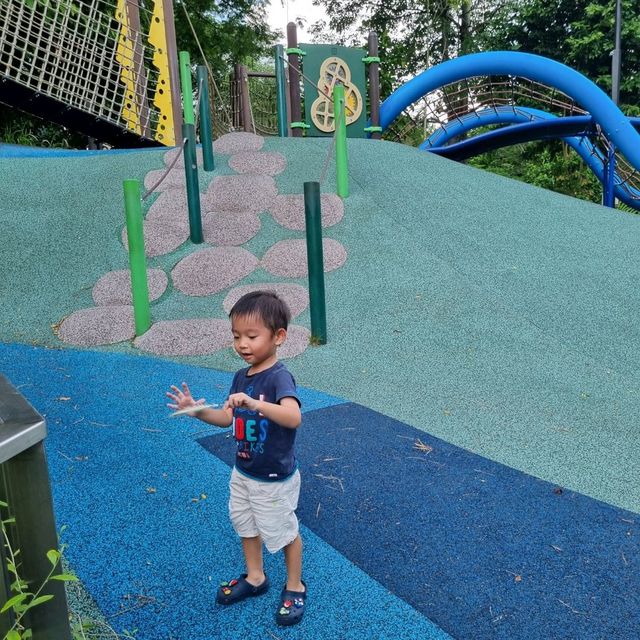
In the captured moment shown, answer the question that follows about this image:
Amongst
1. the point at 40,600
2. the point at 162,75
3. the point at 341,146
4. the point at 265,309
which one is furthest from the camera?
the point at 162,75

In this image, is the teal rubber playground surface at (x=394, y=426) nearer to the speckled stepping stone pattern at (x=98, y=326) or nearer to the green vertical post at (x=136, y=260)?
the speckled stepping stone pattern at (x=98, y=326)

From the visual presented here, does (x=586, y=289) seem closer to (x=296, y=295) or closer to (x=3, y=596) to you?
(x=296, y=295)

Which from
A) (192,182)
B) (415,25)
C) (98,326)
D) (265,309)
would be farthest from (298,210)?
(415,25)

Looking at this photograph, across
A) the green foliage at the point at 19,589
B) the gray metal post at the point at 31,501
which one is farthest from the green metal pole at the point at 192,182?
the green foliage at the point at 19,589

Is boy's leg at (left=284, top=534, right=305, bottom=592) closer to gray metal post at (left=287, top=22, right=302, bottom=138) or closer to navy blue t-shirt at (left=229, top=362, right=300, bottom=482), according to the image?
navy blue t-shirt at (left=229, top=362, right=300, bottom=482)

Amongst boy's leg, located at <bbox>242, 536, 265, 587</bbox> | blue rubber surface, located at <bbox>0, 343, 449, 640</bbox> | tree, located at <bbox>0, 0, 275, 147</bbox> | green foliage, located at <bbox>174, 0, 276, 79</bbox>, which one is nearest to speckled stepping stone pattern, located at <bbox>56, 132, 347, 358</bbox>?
blue rubber surface, located at <bbox>0, 343, 449, 640</bbox>

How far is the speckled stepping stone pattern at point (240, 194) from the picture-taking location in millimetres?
6238

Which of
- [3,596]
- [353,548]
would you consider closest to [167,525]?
[353,548]

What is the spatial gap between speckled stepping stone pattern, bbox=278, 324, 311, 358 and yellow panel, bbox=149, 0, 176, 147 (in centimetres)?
595

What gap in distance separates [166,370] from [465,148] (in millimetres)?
11465

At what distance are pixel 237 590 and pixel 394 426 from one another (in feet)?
4.84

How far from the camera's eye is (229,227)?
5.88m

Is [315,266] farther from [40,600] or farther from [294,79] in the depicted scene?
[294,79]

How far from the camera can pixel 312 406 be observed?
11.2ft
